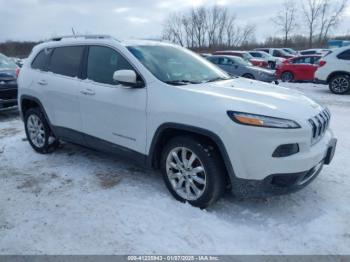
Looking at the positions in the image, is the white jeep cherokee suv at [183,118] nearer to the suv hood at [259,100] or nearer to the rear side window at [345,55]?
the suv hood at [259,100]

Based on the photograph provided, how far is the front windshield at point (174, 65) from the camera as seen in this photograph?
11.9 ft

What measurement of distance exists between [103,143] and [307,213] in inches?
97.6

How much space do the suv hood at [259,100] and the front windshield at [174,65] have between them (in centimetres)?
29

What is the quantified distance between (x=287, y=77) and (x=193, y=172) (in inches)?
538

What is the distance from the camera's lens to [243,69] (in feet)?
45.1

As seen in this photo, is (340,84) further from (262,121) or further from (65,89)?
(65,89)

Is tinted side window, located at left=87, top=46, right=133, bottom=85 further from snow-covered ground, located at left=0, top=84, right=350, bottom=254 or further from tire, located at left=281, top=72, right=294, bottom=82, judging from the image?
tire, located at left=281, top=72, right=294, bottom=82

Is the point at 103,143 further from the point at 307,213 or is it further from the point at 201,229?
the point at 307,213

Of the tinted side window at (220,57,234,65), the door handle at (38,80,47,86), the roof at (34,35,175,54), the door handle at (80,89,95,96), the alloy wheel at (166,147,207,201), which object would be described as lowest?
the alloy wheel at (166,147,207,201)

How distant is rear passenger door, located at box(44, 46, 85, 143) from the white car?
32.3 ft

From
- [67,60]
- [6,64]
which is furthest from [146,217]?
[6,64]

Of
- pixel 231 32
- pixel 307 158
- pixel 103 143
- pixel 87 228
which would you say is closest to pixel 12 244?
pixel 87 228

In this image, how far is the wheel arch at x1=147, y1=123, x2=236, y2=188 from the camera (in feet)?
9.83

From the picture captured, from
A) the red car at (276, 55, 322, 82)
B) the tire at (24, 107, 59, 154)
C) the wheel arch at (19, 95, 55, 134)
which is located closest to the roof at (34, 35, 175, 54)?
the wheel arch at (19, 95, 55, 134)
